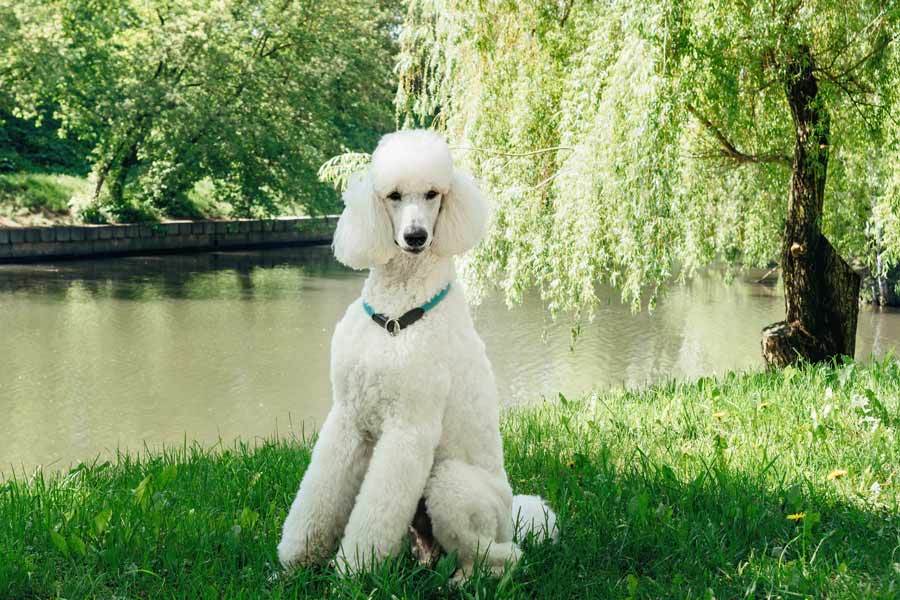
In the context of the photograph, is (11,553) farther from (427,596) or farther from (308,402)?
(308,402)

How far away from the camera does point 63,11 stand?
2181 centimetres

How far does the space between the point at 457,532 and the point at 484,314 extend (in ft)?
45.9

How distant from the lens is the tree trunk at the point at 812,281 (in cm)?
743

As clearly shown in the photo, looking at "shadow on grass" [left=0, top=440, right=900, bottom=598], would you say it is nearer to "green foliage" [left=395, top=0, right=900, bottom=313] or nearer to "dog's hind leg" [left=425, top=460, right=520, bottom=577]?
"dog's hind leg" [left=425, top=460, right=520, bottom=577]

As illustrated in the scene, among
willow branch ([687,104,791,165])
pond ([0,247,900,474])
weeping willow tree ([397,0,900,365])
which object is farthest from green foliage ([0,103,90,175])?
willow branch ([687,104,791,165])

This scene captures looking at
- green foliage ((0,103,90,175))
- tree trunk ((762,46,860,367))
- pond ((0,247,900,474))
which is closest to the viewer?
tree trunk ((762,46,860,367))

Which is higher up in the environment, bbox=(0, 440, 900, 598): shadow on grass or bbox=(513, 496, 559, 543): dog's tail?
bbox=(513, 496, 559, 543): dog's tail

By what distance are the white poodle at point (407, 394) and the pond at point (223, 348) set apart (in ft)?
13.1

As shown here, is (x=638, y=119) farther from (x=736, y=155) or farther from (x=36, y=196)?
(x=36, y=196)

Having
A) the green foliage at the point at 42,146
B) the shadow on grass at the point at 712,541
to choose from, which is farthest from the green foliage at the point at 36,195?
the shadow on grass at the point at 712,541

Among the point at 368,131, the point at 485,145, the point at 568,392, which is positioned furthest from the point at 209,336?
the point at 368,131

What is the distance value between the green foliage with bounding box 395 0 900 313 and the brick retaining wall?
44.7 ft

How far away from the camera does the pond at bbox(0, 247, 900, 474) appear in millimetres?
9852

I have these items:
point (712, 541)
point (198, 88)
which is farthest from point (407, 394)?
point (198, 88)
